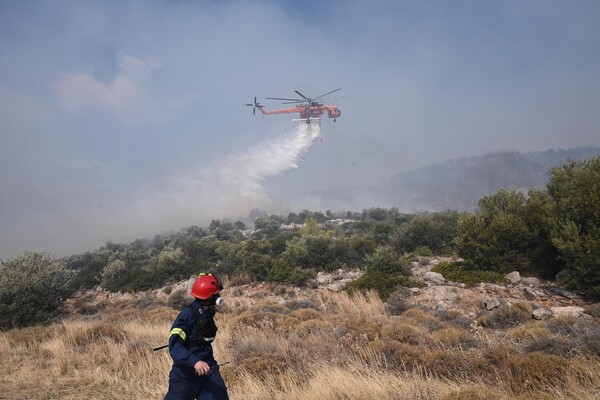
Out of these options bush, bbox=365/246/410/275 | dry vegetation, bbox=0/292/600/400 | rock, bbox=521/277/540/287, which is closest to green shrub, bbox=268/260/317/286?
bush, bbox=365/246/410/275

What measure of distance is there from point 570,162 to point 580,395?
64.3ft

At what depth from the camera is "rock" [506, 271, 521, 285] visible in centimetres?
1603

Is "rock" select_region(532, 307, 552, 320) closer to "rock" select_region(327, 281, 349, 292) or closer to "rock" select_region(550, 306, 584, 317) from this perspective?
"rock" select_region(550, 306, 584, 317)

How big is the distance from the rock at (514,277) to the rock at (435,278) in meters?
2.98

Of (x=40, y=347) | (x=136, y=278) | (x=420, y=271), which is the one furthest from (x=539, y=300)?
(x=136, y=278)

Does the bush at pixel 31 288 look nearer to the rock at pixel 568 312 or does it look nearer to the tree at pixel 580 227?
the rock at pixel 568 312

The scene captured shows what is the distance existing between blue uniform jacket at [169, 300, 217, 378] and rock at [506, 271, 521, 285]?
53.3 ft

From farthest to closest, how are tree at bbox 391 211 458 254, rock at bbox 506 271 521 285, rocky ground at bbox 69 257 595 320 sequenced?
tree at bbox 391 211 458 254, rock at bbox 506 271 521 285, rocky ground at bbox 69 257 595 320

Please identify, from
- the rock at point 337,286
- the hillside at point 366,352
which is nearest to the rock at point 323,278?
the rock at point 337,286

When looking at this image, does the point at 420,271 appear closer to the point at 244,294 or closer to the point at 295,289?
the point at 295,289

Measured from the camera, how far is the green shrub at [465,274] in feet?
53.9

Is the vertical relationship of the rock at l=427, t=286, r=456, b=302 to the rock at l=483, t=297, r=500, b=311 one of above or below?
below

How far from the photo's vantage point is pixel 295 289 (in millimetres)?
20219

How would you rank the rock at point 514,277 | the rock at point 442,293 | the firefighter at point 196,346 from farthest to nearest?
the rock at point 514,277 < the rock at point 442,293 < the firefighter at point 196,346
